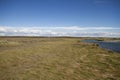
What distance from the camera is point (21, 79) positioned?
1479 cm

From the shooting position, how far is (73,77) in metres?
15.7

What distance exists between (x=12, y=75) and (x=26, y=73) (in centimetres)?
155

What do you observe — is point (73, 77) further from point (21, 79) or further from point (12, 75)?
point (12, 75)

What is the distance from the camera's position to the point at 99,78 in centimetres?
1560

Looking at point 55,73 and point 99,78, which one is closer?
point 99,78

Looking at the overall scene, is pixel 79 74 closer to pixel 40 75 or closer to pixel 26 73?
pixel 40 75

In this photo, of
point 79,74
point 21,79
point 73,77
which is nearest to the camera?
point 21,79

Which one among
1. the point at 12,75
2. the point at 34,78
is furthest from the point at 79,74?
the point at 12,75

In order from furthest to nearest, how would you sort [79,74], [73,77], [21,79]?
[79,74], [73,77], [21,79]

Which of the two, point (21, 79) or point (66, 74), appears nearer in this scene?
point (21, 79)

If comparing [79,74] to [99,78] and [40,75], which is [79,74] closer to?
[99,78]

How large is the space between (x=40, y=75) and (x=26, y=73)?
5.97 ft

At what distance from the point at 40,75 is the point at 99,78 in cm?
638

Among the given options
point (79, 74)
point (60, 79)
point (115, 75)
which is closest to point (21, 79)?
point (60, 79)
